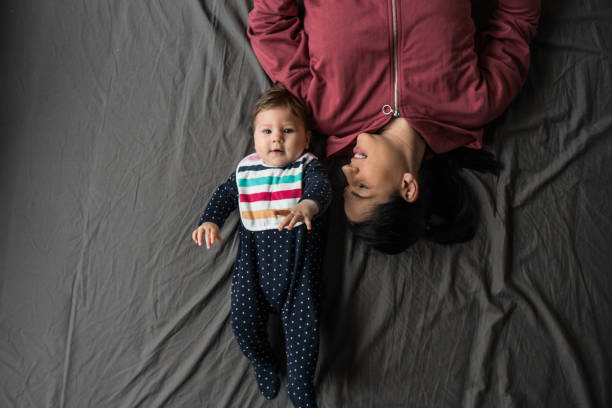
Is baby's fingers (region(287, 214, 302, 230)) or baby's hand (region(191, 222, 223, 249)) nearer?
baby's fingers (region(287, 214, 302, 230))

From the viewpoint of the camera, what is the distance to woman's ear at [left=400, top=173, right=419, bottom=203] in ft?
3.61

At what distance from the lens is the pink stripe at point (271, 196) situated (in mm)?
1146

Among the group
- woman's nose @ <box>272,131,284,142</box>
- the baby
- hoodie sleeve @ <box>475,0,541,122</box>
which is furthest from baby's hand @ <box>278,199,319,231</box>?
hoodie sleeve @ <box>475,0,541,122</box>

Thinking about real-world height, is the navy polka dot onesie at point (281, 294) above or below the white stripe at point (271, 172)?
below

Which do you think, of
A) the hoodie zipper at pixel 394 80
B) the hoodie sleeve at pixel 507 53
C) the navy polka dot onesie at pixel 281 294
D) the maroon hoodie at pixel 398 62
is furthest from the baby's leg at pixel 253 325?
the hoodie sleeve at pixel 507 53

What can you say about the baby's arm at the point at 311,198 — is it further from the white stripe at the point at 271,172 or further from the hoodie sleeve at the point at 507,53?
the hoodie sleeve at the point at 507,53

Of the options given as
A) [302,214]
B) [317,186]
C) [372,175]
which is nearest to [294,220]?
[302,214]

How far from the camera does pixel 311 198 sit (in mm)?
1047

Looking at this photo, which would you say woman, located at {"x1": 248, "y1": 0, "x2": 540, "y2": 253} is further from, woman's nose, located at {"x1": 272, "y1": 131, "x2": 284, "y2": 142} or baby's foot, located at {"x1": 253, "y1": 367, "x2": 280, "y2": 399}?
baby's foot, located at {"x1": 253, "y1": 367, "x2": 280, "y2": 399}

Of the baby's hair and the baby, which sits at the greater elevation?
the baby's hair

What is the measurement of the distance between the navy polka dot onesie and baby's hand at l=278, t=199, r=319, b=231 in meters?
0.09

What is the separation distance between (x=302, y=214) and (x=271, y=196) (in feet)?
0.69

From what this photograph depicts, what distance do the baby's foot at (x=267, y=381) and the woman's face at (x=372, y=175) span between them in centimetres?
49

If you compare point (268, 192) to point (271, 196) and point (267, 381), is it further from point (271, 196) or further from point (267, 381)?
point (267, 381)
